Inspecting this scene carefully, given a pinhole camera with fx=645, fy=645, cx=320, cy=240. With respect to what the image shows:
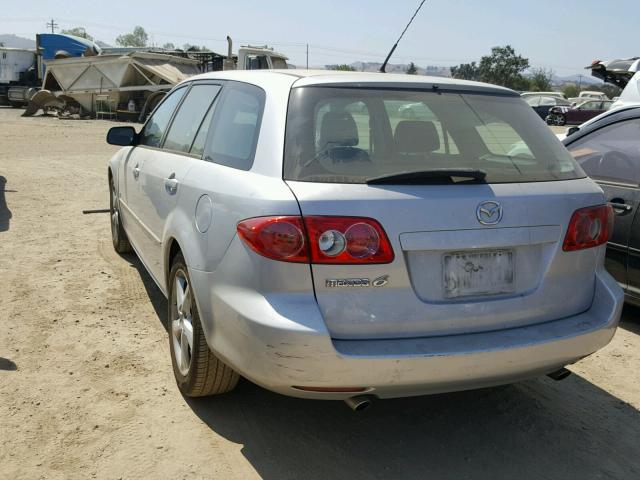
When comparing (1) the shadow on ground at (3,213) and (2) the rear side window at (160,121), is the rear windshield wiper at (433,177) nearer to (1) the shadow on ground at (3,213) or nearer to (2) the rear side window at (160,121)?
(2) the rear side window at (160,121)

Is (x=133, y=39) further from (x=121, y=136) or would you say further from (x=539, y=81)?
(x=121, y=136)

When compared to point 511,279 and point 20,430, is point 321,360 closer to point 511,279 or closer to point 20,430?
point 511,279

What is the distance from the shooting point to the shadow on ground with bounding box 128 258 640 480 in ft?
9.48

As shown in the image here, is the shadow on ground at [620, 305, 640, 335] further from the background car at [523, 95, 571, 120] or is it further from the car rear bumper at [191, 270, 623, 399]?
the background car at [523, 95, 571, 120]

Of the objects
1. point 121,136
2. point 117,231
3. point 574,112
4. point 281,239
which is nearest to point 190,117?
point 121,136

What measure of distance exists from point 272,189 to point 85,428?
1554 millimetres

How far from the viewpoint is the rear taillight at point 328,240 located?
2531 mm

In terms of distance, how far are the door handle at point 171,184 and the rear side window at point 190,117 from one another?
209 millimetres

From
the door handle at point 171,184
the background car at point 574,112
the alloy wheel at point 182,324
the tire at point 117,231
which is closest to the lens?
the alloy wheel at point 182,324

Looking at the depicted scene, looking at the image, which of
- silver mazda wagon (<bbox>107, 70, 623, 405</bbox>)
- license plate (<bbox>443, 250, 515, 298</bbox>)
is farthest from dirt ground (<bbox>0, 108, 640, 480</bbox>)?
license plate (<bbox>443, 250, 515, 298</bbox>)

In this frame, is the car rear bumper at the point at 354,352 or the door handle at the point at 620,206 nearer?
the car rear bumper at the point at 354,352

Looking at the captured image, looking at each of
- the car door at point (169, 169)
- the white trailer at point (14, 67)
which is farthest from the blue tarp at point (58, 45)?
the car door at point (169, 169)

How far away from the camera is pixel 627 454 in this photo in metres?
3.05

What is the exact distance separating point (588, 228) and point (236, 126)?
1776 mm
